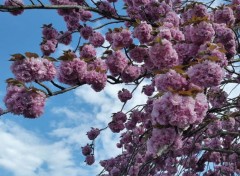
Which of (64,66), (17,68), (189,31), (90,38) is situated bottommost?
(17,68)

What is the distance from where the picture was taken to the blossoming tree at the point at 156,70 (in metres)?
2.91

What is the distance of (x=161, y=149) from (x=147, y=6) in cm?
343

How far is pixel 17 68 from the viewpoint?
334 cm

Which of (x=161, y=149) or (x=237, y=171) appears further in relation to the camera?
(x=237, y=171)

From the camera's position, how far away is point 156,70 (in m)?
3.30

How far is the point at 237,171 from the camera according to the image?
23.8 ft

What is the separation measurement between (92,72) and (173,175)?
383 cm

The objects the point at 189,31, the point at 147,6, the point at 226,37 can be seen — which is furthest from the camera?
the point at 147,6

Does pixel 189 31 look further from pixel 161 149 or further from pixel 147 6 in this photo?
pixel 147 6

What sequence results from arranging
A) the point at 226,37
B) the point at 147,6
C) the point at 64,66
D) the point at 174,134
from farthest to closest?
the point at 147,6
the point at 226,37
the point at 64,66
the point at 174,134

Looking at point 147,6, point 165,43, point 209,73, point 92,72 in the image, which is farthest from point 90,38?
point 209,73

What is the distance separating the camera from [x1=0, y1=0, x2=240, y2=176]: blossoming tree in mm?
2906

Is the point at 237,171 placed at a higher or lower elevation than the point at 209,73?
higher

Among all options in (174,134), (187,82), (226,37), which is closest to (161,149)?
(174,134)
